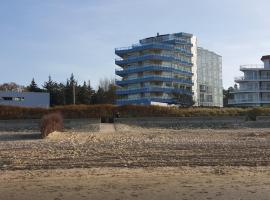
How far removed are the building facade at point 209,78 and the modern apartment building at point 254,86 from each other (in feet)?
65.0

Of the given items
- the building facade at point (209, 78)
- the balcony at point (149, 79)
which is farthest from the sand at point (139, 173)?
the building facade at point (209, 78)

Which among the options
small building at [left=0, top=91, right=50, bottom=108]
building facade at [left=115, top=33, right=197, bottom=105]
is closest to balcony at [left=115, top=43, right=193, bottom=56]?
building facade at [left=115, top=33, right=197, bottom=105]

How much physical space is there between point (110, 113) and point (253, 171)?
1657 inches

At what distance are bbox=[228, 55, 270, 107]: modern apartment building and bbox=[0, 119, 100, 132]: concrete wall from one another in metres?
83.4

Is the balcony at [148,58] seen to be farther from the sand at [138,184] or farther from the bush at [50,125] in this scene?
the sand at [138,184]

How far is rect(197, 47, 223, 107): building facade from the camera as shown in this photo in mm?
158375

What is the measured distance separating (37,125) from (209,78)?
11378cm

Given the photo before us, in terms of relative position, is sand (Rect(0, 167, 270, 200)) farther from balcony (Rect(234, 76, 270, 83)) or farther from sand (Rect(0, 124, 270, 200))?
balcony (Rect(234, 76, 270, 83))

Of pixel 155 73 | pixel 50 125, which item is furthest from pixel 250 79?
pixel 50 125

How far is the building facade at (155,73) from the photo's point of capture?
134750 mm

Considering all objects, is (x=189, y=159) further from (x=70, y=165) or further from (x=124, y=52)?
(x=124, y=52)

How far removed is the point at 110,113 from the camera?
6047cm

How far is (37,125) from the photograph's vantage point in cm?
5616

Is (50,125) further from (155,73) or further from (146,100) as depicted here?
(155,73)
